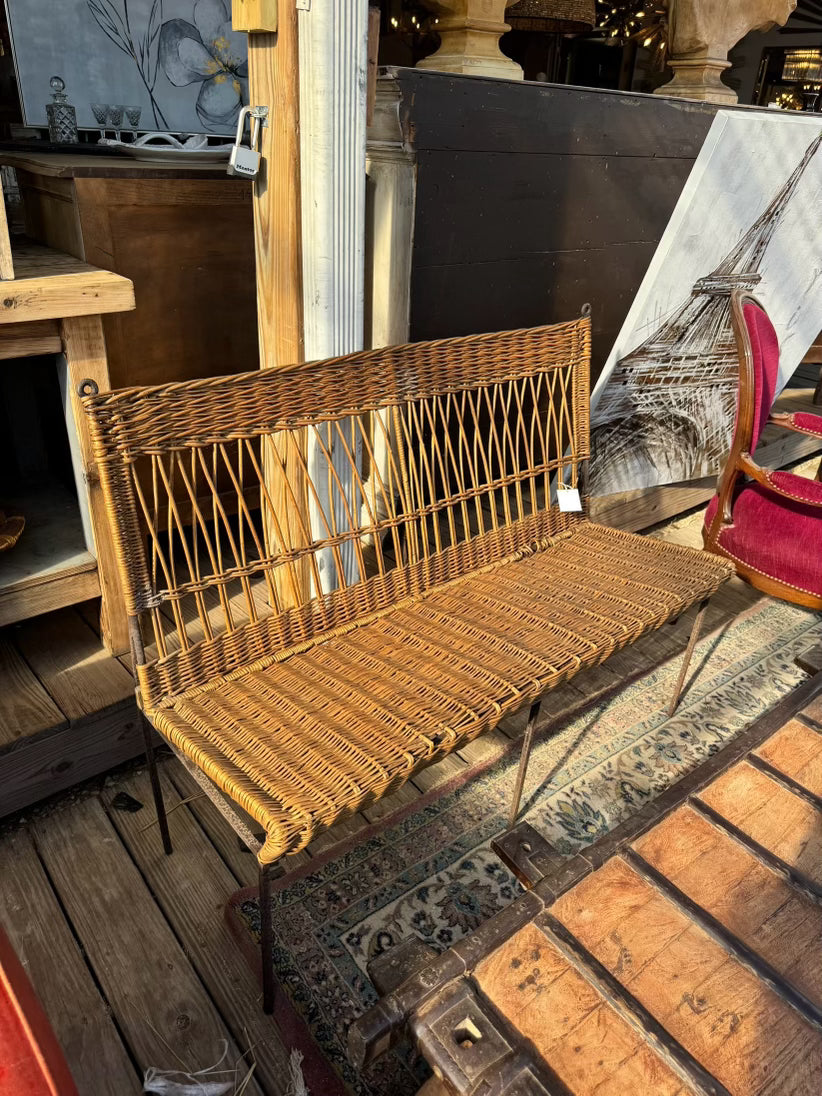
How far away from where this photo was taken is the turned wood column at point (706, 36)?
259 centimetres

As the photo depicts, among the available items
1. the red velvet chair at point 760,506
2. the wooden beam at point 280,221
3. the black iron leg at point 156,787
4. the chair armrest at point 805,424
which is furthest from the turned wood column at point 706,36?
the black iron leg at point 156,787

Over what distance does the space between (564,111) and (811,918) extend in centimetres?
201

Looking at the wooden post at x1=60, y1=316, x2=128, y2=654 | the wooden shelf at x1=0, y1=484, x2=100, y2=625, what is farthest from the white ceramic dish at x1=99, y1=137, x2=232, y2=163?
the wooden shelf at x1=0, y1=484, x2=100, y2=625

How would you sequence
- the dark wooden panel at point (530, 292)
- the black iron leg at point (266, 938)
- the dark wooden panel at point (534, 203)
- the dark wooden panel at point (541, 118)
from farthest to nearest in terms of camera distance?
1. the dark wooden panel at point (530, 292)
2. the dark wooden panel at point (534, 203)
3. the dark wooden panel at point (541, 118)
4. the black iron leg at point (266, 938)

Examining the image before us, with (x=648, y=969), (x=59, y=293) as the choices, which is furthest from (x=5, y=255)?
(x=648, y=969)

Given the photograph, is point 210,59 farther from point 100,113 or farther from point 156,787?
point 156,787

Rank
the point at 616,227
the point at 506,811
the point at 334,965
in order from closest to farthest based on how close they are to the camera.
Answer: the point at 334,965 → the point at 506,811 → the point at 616,227

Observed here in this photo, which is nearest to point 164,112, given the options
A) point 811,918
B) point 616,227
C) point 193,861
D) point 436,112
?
point 436,112

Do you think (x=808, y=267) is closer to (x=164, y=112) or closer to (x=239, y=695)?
(x=164, y=112)

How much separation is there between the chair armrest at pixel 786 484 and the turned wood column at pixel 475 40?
121cm

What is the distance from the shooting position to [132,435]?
1.28m

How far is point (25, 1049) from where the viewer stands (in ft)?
2.35

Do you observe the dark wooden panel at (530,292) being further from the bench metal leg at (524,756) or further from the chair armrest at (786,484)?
the bench metal leg at (524,756)

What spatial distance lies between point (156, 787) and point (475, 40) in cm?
206
